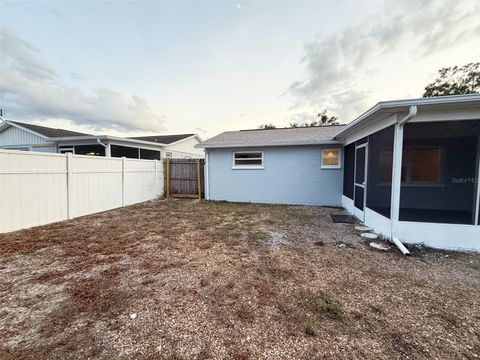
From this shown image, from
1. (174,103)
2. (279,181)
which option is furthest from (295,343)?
(174,103)

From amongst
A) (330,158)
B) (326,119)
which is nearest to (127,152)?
(330,158)

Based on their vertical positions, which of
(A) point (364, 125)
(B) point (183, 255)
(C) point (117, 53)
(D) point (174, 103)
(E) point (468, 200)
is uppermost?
(C) point (117, 53)

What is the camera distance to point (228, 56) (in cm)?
909

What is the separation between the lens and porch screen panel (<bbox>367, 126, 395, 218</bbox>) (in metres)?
4.80

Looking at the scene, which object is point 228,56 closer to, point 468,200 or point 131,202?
point 131,202

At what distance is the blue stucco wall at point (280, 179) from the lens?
862 cm

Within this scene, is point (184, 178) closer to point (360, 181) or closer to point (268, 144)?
point (268, 144)

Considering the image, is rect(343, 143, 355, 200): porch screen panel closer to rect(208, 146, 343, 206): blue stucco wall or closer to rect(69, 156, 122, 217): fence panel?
rect(208, 146, 343, 206): blue stucco wall

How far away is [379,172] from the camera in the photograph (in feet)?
18.2

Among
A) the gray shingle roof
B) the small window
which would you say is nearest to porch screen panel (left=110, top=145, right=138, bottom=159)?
the gray shingle roof

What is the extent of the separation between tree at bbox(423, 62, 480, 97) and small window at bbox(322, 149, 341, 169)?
17.9 metres

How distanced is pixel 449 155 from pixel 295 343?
26.6 feet

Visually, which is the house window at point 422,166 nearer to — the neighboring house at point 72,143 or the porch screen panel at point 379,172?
the porch screen panel at point 379,172

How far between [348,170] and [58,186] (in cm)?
923
